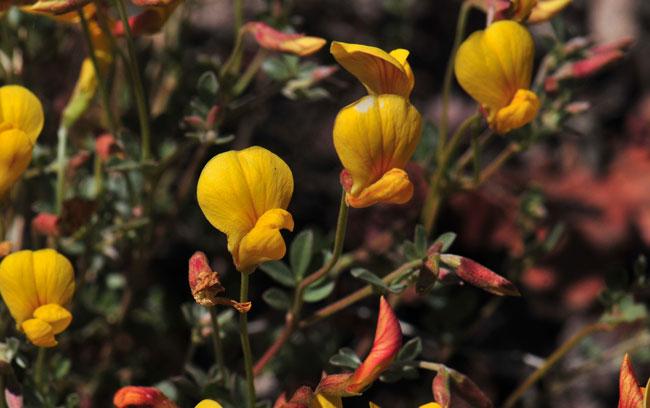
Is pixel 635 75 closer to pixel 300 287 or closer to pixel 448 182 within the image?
pixel 448 182

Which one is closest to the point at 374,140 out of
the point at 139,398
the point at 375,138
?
the point at 375,138

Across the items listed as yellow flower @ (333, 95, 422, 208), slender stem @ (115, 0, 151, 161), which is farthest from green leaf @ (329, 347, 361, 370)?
slender stem @ (115, 0, 151, 161)

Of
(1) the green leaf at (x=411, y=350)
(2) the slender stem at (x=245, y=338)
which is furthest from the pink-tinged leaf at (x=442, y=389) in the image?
(2) the slender stem at (x=245, y=338)

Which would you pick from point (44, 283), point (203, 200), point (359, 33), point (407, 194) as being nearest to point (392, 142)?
point (407, 194)

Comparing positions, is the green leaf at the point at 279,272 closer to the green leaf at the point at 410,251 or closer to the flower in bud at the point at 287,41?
the green leaf at the point at 410,251

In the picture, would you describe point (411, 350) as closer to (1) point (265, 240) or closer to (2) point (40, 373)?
(1) point (265, 240)

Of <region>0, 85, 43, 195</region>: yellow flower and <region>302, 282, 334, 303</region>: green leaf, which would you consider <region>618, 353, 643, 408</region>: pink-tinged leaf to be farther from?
<region>0, 85, 43, 195</region>: yellow flower

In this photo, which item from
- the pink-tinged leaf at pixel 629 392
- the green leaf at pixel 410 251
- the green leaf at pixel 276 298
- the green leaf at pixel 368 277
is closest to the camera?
the pink-tinged leaf at pixel 629 392
